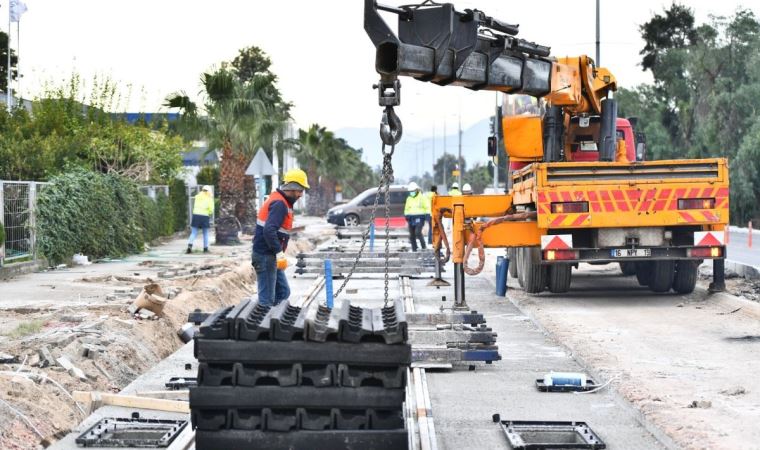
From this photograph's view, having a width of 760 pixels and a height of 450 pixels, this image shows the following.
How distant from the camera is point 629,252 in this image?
1673cm

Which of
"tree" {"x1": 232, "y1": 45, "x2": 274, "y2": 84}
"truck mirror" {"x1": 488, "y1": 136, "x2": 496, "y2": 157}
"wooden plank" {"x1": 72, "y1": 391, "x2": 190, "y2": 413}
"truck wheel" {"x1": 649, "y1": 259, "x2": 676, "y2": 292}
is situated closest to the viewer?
"wooden plank" {"x1": 72, "y1": 391, "x2": 190, "y2": 413}

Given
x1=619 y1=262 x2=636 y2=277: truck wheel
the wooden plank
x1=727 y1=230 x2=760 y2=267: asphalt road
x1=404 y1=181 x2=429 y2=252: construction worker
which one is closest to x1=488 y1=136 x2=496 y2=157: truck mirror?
x1=619 y1=262 x2=636 y2=277: truck wheel

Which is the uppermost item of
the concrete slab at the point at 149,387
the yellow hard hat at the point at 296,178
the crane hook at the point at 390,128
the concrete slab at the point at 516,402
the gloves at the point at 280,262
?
the crane hook at the point at 390,128

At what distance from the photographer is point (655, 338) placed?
13.6m

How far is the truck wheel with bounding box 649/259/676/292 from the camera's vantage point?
18.5m

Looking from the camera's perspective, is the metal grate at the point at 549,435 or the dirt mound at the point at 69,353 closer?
the metal grate at the point at 549,435

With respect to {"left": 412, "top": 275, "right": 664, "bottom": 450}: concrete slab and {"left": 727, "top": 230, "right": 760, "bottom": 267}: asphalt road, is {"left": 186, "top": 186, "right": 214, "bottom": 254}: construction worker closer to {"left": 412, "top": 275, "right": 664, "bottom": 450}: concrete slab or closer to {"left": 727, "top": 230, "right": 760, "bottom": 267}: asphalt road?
{"left": 727, "top": 230, "right": 760, "bottom": 267}: asphalt road

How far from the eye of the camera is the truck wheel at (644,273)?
63.0ft

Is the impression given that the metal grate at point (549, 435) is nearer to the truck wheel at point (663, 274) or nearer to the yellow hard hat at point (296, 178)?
the yellow hard hat at point (296, 178)

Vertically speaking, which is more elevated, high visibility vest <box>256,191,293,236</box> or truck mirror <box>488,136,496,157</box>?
truck mirror <box>488,136,496,157</box>

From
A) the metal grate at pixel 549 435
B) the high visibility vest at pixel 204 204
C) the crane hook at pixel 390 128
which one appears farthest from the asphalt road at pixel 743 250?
the crane hook at pixel 390 128

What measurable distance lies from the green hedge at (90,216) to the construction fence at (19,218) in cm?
35

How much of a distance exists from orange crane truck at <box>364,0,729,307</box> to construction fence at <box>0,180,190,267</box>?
26.9 feet

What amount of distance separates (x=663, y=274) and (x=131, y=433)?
12.0 metres
